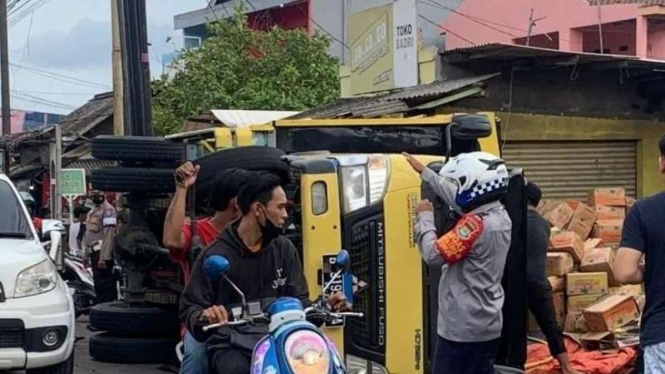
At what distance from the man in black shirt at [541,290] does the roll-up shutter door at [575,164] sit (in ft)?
19.4

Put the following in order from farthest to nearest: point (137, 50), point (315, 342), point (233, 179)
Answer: point (137, 50), point (233, 179), point (315, 342)

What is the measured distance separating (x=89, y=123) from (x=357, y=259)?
87.9 feet

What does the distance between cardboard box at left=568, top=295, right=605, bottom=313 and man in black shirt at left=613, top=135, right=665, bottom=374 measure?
18.1ft

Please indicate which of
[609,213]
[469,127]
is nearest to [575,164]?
[609,213]

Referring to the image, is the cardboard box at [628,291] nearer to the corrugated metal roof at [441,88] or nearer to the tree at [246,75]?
the corrugated metal roof at [441,88]

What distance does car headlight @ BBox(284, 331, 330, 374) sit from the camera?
3977 mm

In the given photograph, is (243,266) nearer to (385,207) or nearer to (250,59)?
(385,207)

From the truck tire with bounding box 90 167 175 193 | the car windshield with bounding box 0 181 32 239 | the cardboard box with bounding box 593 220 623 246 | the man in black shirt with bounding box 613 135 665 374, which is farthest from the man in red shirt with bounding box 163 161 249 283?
the cardboard box with bounding box 593 220 623 246

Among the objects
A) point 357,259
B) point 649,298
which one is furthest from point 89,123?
point 649,298

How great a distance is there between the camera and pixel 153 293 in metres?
9.30

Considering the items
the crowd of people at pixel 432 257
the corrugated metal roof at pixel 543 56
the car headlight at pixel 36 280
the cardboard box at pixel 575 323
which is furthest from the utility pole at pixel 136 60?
the crowd of people at pixel 432 257

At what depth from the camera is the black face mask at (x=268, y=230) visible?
189 inches

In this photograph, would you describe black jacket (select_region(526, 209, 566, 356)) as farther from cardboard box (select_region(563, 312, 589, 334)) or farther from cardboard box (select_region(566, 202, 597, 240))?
cardboard box (select_region(566, 202, 597, 240))

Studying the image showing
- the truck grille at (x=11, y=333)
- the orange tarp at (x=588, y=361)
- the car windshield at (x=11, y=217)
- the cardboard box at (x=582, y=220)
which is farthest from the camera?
the cardboard box at (x=582, y=220)
